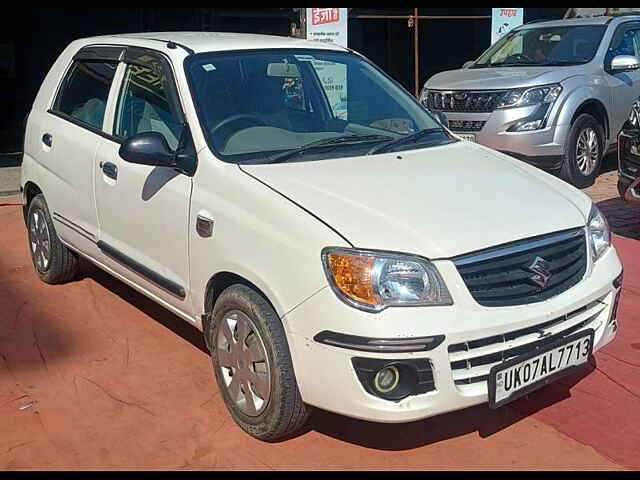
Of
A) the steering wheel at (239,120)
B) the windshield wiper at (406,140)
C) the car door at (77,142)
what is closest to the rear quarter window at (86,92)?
the car door at (77,142)

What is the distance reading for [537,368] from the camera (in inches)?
128

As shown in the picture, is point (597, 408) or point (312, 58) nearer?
point (597, 408)

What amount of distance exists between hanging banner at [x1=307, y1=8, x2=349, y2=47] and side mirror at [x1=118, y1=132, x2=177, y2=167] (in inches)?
258

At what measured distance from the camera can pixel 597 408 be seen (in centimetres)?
381


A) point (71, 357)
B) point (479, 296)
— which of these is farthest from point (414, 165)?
point (71, 357)

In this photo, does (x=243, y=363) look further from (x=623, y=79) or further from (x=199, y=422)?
(x=623, y=79)

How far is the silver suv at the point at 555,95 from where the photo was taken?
8180 millimetres

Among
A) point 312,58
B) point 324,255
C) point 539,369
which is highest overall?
point 312,58

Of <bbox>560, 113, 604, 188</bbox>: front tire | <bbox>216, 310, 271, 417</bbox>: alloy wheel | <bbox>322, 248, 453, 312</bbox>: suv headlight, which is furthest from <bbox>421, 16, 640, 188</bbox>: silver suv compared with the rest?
<bbox>322, 248, 453, 312</bbox>: suv headlight

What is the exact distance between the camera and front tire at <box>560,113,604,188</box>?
8.36 meters

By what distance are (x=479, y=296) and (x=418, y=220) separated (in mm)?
394

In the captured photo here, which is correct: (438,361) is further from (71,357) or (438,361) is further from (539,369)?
(71,357)

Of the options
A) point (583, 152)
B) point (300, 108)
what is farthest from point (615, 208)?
point (300, 108)

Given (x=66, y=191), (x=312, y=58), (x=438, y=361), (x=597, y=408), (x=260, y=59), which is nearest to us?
(x=438, y=361)
